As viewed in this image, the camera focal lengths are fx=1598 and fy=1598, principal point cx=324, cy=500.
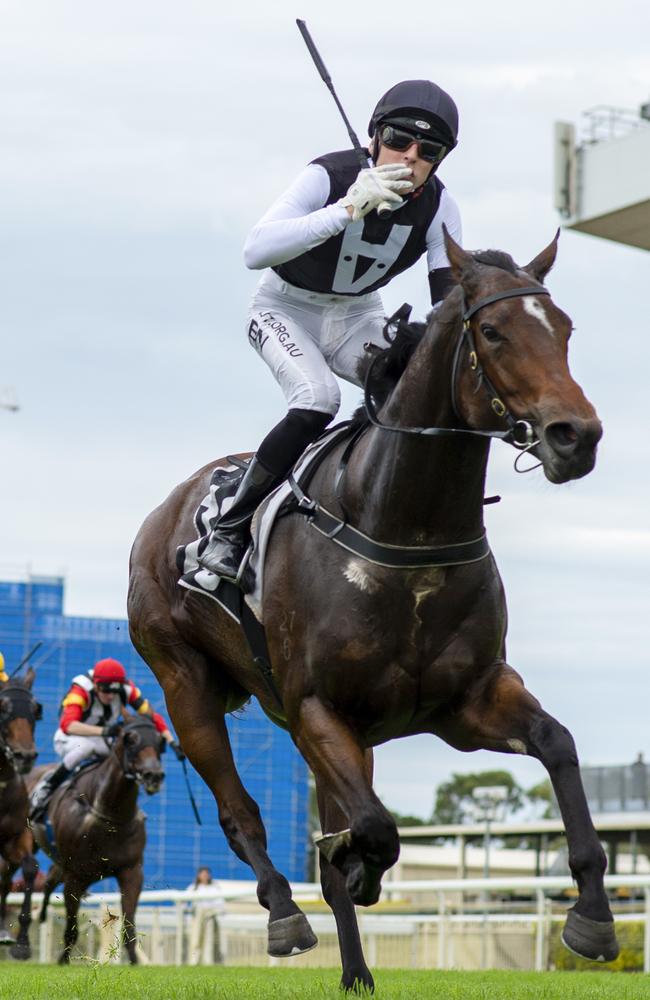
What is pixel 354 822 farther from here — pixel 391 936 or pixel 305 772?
pixel 305 772

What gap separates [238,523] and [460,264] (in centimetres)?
171

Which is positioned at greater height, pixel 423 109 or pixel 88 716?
pixel 423 109

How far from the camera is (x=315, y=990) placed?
6.31 m

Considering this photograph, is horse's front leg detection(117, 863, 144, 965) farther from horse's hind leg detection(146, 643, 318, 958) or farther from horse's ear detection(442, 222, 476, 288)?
horse's ear detection(442, 222, 476, 288)

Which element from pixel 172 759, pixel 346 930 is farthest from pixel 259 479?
pixel 172 759

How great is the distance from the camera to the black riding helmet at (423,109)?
20.4ft

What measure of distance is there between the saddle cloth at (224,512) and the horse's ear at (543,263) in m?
1.17

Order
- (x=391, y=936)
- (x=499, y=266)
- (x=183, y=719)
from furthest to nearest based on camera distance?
(x=391, y=936) → (x=183, y=719) → (x=499, y=266)

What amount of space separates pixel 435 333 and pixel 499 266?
349 millimetres

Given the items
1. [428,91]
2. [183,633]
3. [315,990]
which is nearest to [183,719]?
[183,633]

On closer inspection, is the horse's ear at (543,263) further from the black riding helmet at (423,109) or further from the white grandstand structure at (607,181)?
the white grandstand structure at (607,181)

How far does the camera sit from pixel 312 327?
23.3 ft

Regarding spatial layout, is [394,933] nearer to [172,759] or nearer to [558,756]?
[558,756]

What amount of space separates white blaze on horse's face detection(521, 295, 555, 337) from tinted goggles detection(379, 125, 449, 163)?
1256 mm
